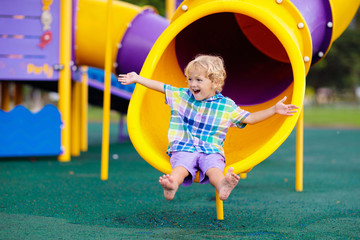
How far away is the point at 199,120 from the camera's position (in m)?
2.99

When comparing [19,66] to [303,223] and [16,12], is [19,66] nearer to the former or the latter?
[16,12]

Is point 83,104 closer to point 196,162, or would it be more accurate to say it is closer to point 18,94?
point 18,94

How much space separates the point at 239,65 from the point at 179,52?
752mm

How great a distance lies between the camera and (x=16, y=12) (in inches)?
235

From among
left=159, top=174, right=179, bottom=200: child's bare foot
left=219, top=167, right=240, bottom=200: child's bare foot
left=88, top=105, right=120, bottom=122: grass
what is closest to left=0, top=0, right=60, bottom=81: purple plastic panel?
left=159, top=174, right=179, bottom=200: child's bare foot

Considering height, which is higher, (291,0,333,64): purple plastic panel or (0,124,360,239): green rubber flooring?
(291,0,333,64): purple plastic panel

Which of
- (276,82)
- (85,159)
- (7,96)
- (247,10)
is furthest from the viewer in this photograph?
(7,96)

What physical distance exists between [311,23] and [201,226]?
1.85m

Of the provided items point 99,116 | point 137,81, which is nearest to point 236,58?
point 137,81

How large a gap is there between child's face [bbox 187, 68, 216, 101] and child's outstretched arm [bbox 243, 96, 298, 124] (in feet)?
0.91

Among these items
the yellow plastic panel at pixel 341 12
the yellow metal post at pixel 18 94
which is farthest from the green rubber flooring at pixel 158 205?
the yellow metal post at pixel 18 94

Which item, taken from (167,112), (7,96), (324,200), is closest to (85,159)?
(7,96)

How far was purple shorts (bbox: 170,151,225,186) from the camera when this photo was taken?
9.37 feet

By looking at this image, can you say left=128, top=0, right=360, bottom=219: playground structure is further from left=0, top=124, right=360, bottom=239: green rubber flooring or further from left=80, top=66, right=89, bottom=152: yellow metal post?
left=80, top=66, right=89, bottom=152: yellow metal post
